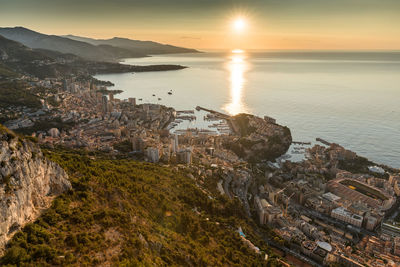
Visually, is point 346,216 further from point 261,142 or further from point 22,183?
point 22,183

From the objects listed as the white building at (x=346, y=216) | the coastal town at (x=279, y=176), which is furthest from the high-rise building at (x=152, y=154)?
the white building at (x=346, y=216)

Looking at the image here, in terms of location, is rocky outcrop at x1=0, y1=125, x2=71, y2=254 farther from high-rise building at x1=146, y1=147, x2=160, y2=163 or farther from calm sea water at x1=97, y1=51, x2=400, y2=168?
calm sea water at x1=97, y1=51, x2=400, y2=168

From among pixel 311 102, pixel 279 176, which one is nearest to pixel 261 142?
pixel 279 176

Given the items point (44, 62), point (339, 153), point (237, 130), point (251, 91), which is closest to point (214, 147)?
point (237, 130)

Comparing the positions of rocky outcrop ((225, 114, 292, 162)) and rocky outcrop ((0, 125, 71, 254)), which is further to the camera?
rocky outcrop ((225, 114, 292, 162))

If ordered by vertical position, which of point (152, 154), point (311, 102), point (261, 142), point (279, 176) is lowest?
point (279, 176)

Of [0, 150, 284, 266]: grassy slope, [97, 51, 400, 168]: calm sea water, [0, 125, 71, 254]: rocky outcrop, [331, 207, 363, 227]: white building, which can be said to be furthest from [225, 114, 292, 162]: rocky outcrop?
[0, 125, 71, 254]: rocky outcrop

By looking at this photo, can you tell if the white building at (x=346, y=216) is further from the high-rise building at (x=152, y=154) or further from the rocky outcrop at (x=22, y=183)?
the rocky outcrop at (x=22, y=183)

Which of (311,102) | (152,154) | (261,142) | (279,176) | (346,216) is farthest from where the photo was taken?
(311,102)
